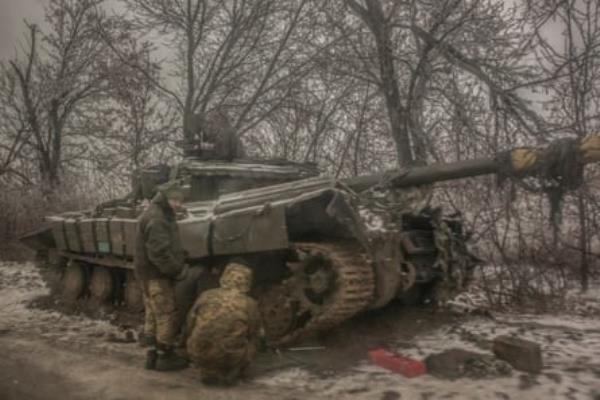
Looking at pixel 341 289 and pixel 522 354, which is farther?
pixel 341 289

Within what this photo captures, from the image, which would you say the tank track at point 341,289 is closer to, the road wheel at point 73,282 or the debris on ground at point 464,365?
the debris on ground at point 464,365

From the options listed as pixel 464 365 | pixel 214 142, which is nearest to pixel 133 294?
pixel 214 142

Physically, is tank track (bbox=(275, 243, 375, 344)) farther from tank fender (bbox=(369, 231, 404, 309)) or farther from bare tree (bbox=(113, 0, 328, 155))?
bare tree (bbox=(113, 0, 328, 155))

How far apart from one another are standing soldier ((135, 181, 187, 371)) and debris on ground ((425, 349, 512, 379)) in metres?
2.35

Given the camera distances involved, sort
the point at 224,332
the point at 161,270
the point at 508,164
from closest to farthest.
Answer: the point at 224,332 → the point at 161,270 → the point at 508,164

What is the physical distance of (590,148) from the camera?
634cm

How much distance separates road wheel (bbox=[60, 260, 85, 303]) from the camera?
413 inches

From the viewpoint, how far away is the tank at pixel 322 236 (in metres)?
6.57

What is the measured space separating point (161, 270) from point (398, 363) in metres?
2.37

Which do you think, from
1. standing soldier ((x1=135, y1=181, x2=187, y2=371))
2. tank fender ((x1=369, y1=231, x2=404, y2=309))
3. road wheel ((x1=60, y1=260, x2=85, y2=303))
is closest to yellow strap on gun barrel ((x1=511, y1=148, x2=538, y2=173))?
tank fender ((x1=369, y1=231, x2=404, y2=309))

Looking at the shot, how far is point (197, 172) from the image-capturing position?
29.0ft

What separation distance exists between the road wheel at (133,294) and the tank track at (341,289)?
3.07 m

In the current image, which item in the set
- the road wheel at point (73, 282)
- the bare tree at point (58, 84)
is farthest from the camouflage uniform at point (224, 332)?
the bare tree at point (58, 84)

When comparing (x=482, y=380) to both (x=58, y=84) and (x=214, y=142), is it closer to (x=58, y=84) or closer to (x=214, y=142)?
(x=214, y=142)
